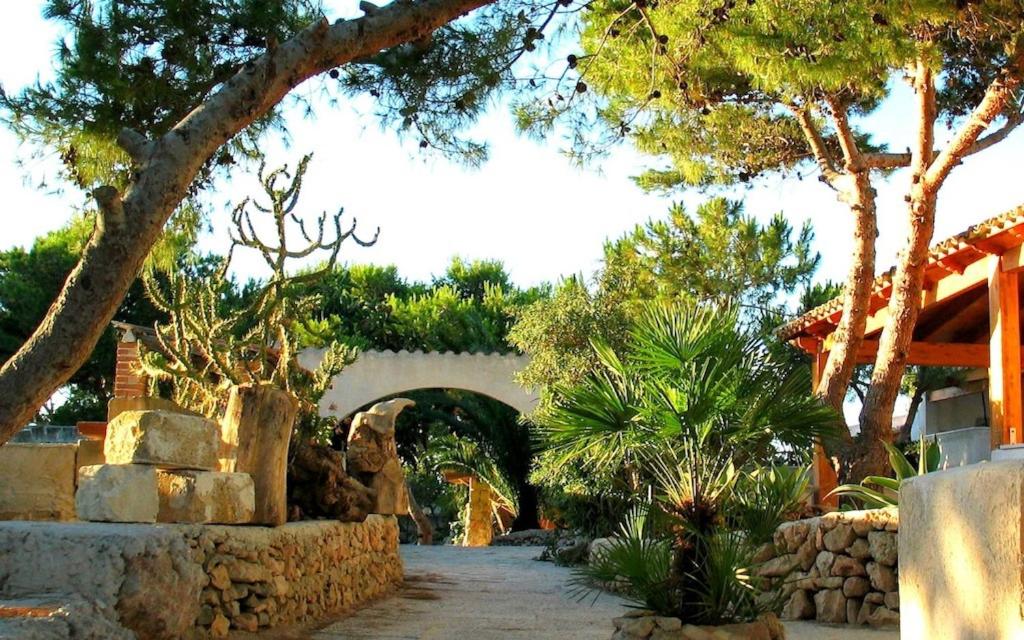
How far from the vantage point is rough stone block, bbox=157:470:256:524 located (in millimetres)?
7145

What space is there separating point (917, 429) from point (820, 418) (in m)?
20.0

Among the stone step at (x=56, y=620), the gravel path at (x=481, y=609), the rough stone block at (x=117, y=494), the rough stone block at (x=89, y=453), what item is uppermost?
the rough stone block at (x=89, y=453)

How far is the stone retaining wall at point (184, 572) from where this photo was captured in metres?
5.86

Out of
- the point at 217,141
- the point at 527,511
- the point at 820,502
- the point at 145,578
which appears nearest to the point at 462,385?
the point at 527,511

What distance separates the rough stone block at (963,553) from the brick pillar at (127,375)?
9.62 m

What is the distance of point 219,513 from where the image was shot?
7.35m

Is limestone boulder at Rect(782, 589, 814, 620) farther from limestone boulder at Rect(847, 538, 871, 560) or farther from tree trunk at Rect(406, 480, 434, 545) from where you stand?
tree trunk at Rect(406, 480, 434, 545)

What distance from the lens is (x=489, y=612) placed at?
9.77 metres

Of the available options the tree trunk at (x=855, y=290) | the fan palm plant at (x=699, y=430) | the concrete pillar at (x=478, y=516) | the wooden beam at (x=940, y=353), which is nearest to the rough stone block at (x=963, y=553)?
the fan palm plant at (x=699, y=430)

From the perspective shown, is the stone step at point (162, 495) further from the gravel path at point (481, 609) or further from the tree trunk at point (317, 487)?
the tree trunk at point (317, 487)

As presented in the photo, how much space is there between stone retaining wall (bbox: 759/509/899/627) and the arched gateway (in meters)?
9.52

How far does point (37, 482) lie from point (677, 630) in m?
4.69

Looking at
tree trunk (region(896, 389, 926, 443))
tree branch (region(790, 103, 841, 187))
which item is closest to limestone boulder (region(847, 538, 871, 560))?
tree branch (region(790, 103, 841, 187))

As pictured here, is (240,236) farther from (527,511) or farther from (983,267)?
(527,511)
